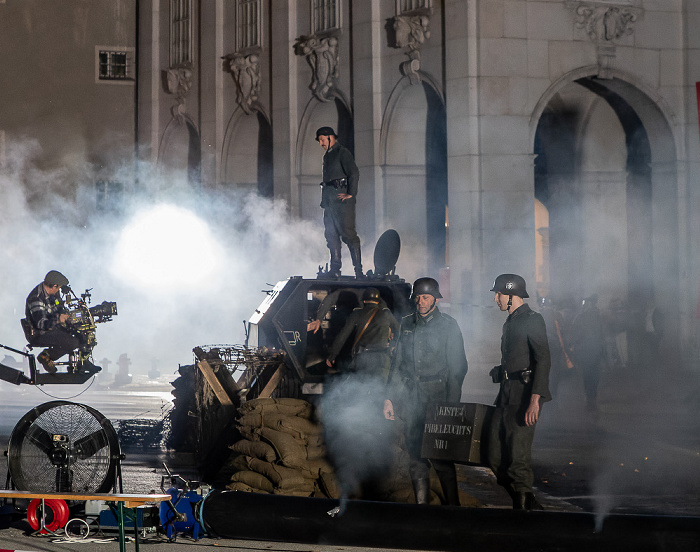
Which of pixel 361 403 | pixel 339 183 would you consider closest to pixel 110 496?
pixel 361 403

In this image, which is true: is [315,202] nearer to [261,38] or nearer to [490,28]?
[261,38]

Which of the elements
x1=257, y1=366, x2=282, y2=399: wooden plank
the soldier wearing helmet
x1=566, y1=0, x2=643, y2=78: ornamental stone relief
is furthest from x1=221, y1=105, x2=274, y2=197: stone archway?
x1=257, y1=366, x2=282, y2=399: wooden plank

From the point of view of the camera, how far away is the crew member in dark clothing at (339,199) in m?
14.6

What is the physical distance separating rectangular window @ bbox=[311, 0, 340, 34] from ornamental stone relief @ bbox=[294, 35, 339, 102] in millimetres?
238

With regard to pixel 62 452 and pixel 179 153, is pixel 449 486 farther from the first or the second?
pixel 179 153

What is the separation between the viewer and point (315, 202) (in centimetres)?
2472

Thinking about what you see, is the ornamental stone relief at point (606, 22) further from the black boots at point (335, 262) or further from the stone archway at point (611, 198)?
the black boots at point (335, 262)

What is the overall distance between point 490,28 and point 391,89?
285 cm

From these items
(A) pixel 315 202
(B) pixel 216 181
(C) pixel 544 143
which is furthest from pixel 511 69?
(B) pixel 216 181

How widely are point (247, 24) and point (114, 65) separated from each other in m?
6.04

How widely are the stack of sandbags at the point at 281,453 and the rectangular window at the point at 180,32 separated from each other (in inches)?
805

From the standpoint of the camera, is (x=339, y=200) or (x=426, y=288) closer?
(x=426, y=288)

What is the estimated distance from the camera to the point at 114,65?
3119 cm

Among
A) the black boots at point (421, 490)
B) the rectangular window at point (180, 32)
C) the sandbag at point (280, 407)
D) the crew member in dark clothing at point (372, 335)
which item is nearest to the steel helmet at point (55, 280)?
the sandbag at point (280, 407)
